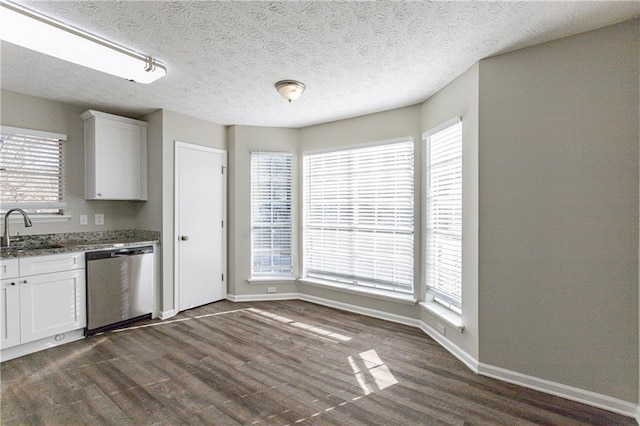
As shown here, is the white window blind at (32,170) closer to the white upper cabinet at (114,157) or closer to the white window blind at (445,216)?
the white upper cabinet at (114,157)

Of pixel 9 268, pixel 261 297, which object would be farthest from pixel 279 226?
pixel 9 268

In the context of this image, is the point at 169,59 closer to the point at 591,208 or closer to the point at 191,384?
the point at 191,384

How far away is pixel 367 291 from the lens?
385 cm

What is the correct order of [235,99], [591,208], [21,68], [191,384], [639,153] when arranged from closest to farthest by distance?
[639,153] < [591,208] < [191,384] < [21,68] < [235,99]

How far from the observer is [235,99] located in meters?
3.37

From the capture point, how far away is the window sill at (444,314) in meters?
2.74

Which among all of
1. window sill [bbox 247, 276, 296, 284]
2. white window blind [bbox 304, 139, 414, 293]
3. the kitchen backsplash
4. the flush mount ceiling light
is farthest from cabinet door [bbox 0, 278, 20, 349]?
white window blind [bbox 304, 139, 414, 293]

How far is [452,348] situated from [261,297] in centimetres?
264

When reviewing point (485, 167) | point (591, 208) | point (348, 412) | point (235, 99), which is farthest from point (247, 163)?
point (591, 208)

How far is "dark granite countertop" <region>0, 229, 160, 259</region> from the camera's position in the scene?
288cm

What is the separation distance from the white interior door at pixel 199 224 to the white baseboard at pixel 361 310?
130 cm

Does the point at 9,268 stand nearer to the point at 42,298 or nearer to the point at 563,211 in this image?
the point at 42,298

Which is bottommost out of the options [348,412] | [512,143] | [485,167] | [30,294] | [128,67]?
[348,412]

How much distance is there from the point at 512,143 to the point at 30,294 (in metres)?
4.38
